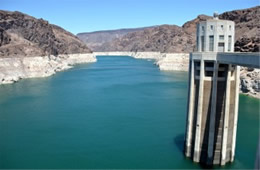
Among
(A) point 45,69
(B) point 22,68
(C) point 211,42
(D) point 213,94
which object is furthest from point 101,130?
(A) point 45,69

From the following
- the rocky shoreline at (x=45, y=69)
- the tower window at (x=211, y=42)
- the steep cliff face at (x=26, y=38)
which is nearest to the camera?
the tower window at (x=211, y=42)

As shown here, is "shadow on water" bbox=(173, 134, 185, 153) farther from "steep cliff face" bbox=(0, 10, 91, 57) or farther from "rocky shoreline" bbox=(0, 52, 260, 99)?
"steep cliff face" bbox=(0, 10, 91, 57)

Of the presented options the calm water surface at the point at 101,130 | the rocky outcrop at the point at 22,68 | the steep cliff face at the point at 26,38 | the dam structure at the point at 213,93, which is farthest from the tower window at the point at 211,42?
the steep cliff face at the point at 26,38

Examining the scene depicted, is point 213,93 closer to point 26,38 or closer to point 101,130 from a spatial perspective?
point 101,130

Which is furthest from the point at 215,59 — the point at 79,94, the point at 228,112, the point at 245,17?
the point at 245,17

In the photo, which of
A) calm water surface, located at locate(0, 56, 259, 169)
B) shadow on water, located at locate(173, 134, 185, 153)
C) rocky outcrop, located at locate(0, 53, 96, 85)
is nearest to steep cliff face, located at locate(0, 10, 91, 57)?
rocky outcrop, located at locate(0, 53, 96, 85)

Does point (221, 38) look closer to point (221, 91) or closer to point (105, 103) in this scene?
point (221, 91)

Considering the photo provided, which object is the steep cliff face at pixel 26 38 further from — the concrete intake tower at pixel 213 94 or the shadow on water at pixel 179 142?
the concrete intake tower at pixel 213 94
